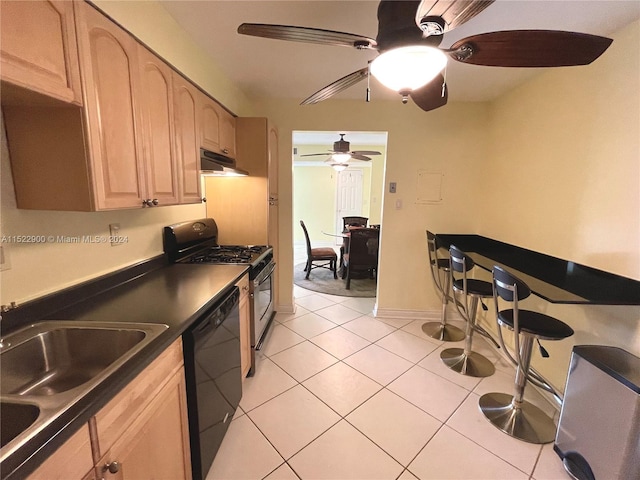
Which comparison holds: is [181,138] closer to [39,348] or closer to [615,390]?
[39,348]

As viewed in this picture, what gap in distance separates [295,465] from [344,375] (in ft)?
2.67

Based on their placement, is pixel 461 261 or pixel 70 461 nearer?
pixel 70 461

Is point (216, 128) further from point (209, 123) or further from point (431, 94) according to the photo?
point (431, 94)

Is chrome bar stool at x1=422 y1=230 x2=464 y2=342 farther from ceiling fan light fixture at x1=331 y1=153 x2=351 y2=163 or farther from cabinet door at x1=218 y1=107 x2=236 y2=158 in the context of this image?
cabinet door at x1=218 y1=107 x2=236 y2=158

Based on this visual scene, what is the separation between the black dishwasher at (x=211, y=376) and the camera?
3.96 ft

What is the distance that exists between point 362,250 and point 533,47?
3.06m

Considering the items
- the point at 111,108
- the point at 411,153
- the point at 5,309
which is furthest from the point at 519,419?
the point at 111,108

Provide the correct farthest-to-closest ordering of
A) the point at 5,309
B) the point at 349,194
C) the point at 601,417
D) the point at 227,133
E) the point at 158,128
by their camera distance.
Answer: the point at 349,194
the point at 227,133
the point at 158,128
the point at 601,417
the point at 5,309

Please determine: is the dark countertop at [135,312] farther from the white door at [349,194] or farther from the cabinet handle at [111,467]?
the white door at [349,194]

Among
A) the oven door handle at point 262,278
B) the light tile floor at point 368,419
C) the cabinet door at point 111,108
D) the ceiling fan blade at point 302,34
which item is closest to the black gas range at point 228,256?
the oven door handle at point 262,278

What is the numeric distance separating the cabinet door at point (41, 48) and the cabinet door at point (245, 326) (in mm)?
1249

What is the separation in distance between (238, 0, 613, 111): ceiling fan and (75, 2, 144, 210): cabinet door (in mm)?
567

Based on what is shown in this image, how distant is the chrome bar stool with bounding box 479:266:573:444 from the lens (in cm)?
154

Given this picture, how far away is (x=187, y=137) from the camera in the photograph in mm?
1764
